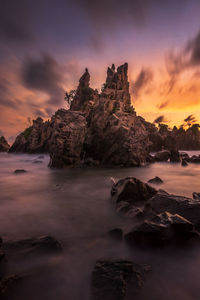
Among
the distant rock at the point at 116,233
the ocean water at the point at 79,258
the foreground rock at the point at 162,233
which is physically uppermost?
the foreground rock at the point at 162,233

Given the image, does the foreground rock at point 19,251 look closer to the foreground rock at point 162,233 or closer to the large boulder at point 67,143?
the foreground rock at point 162,233

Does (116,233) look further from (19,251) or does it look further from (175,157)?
(175,157)

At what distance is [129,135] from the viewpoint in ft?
56.6

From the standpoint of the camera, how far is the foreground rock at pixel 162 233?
2.92 m

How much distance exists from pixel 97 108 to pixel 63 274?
1871 centimetres

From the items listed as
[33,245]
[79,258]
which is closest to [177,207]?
[79,258]

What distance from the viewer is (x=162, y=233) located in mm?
2926

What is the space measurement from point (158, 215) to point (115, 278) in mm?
1693

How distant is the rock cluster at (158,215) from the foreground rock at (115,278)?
661 mm

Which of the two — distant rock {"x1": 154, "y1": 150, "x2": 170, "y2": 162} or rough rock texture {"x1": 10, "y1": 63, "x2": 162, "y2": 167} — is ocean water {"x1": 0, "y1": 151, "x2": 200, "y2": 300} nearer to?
rough rock texture {"x1": 10, "y1": 63, "x2": 162, "y2": 167}

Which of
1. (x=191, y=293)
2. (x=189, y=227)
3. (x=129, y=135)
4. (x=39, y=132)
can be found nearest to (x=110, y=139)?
(x=129, y=135)

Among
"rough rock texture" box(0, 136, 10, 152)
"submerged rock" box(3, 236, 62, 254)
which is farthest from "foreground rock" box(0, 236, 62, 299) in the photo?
"rough rock texture" box(0, 136, 10, 152)

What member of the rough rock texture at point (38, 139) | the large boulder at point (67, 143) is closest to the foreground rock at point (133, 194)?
the large boulder at point (67, 143)

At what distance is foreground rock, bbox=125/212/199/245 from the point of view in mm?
2918
